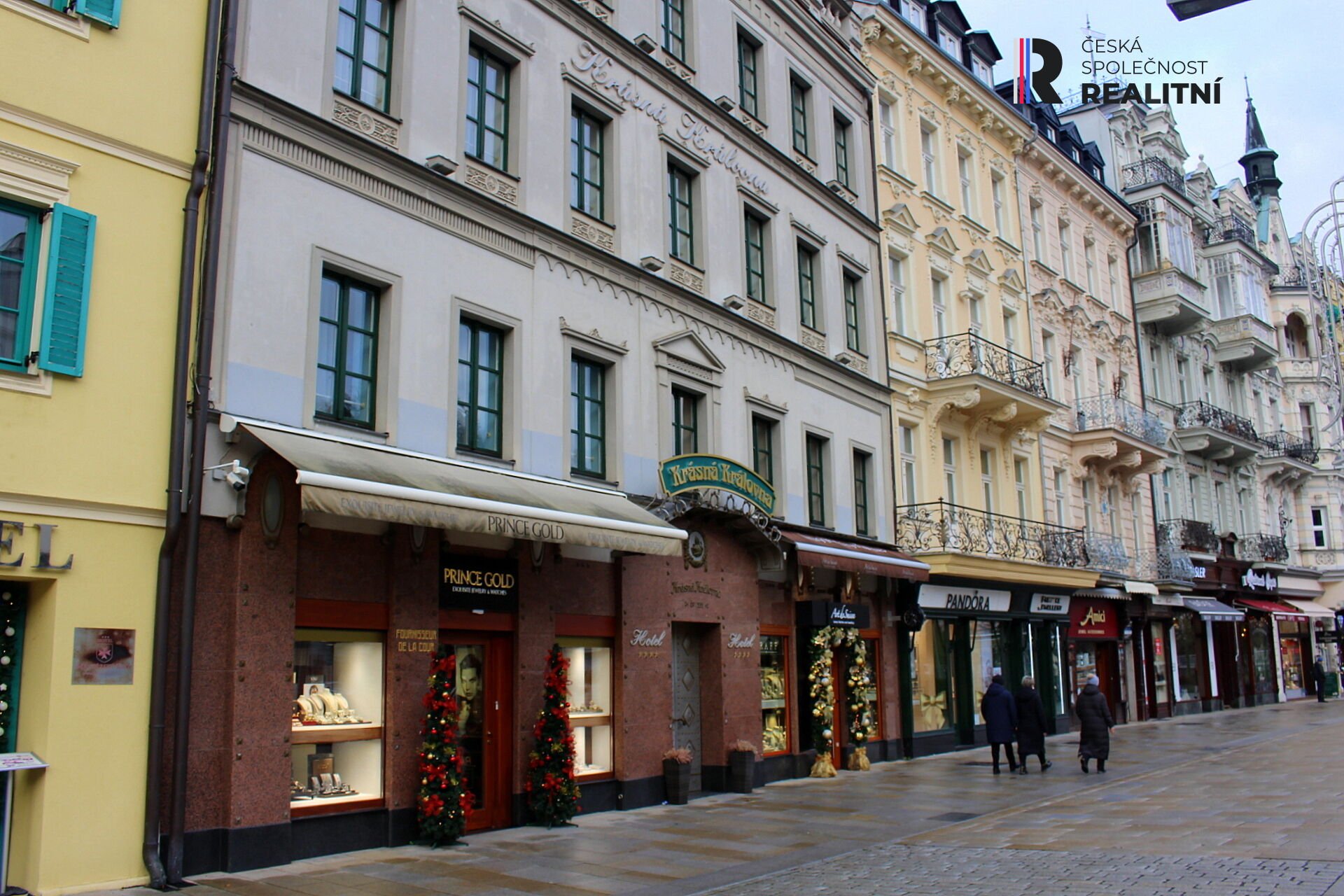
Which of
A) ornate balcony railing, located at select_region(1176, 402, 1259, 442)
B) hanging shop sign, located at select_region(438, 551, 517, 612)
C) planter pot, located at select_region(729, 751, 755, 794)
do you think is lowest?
planter pot, located at select_region(729, 751, 755, 794)

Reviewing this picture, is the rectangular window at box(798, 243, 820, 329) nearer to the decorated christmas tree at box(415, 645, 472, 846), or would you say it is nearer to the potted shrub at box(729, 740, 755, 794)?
the potted shrub at box(729, 740, 755, 794)

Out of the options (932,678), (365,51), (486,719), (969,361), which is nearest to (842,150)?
(969,361)

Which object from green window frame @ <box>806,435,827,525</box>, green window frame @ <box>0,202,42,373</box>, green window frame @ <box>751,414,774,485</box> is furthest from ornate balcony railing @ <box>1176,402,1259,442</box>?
green window frame @ <box>0,202,42,373</box>

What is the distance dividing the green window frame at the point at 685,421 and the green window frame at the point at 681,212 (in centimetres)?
217

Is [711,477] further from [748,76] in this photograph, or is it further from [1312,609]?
[1312,609]

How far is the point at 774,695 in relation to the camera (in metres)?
19.2

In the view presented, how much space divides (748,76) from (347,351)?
11.7m

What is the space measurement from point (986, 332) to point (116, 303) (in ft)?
72.1

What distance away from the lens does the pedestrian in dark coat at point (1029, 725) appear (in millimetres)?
20000

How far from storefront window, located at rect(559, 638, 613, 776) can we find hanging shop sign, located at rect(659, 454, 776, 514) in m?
2.54

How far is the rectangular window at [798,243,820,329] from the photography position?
21.9m

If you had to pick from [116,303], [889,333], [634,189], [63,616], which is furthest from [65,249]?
[889,333]

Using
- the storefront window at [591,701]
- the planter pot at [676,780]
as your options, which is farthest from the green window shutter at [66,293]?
the planter pot at [676,780]

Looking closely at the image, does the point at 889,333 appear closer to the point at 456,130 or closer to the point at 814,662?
the point at 814,662
